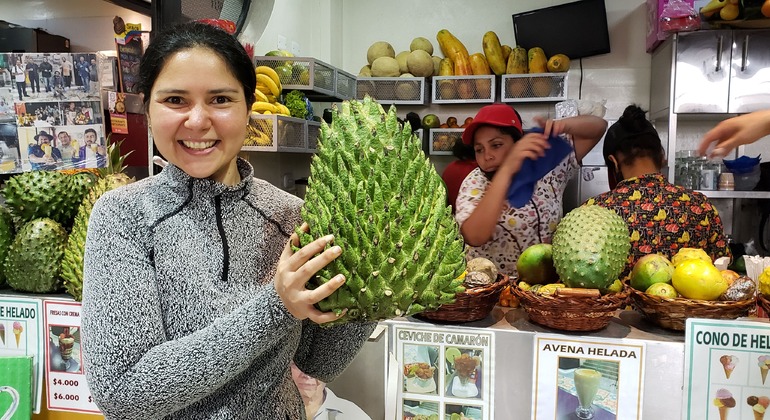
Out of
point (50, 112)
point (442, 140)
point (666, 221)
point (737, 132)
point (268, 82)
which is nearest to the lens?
point (737, 132)

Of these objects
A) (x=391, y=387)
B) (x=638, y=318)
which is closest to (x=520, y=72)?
(x=638, y=318)

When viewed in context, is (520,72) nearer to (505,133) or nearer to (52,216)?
(505,133)

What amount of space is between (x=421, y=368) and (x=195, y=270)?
678 mm

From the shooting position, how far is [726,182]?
3930mm

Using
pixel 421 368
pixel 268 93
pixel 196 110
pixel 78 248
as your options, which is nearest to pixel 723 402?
pixel 421 368

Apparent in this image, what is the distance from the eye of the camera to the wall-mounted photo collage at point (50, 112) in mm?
1840

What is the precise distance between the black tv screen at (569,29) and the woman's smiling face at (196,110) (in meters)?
4.23

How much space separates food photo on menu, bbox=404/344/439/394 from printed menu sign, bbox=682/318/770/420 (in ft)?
1.87

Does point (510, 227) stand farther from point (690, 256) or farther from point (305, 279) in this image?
point (305, 279)

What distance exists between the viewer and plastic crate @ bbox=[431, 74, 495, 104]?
4539mm

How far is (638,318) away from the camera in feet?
4.90

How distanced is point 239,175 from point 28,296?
3.06 feet

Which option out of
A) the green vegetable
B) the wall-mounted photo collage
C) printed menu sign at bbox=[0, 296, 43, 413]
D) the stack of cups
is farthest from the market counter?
the stack of cups

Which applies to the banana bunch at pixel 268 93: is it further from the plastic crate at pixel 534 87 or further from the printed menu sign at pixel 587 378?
the printed menu sign at pixel 587 378
